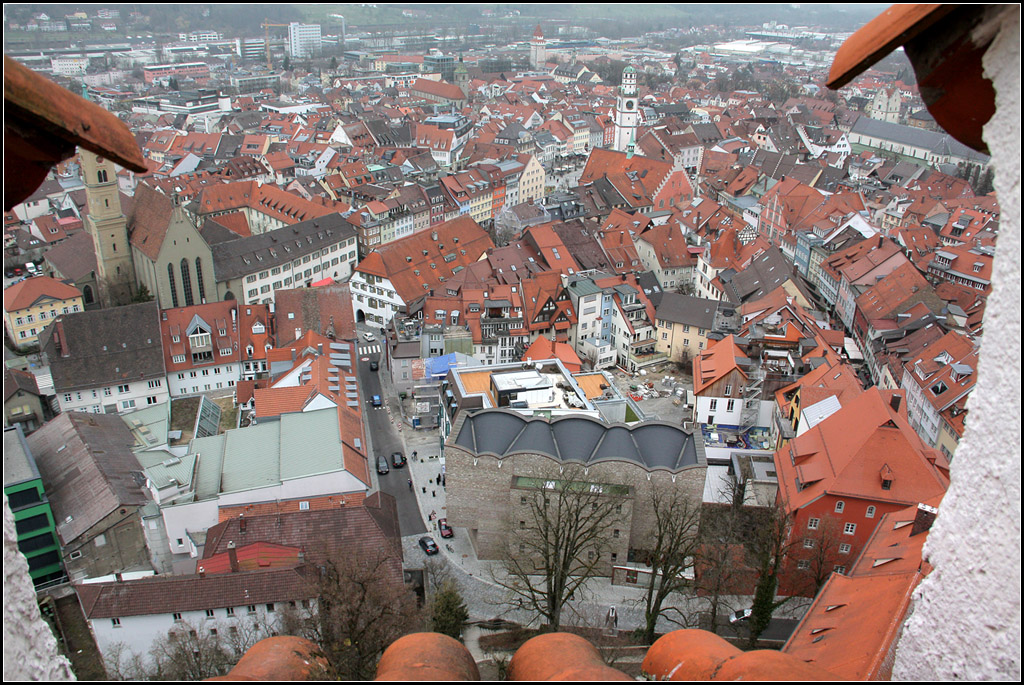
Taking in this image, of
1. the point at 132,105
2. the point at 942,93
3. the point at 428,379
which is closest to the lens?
the point at 942,93

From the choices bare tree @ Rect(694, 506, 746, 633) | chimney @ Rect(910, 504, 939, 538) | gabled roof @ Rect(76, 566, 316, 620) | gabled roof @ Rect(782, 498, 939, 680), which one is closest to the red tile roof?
gabled roof @ Rect(76, 566, 316, 620)

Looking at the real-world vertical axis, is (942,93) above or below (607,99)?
below

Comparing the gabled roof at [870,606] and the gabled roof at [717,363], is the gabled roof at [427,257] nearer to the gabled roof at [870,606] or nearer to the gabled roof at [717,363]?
the gabled roof at [717,363]

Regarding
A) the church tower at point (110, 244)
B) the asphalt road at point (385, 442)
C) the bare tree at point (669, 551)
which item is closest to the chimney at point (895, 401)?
the bare tree at point (669, 551)

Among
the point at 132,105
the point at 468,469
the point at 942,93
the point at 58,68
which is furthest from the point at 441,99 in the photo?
the point at 942,93

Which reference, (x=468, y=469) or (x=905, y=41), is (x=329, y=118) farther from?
(x=905, y=41)
